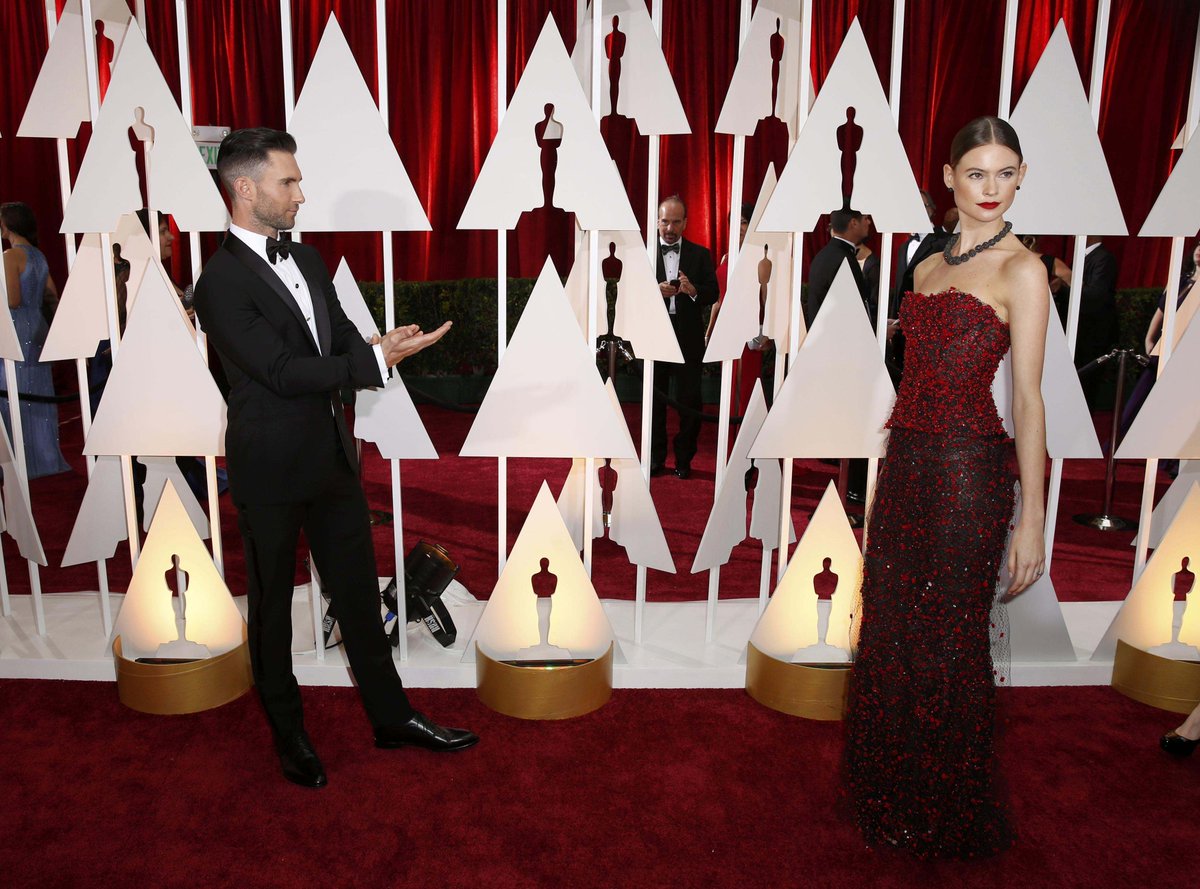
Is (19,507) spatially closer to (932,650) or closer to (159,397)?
(159,397)

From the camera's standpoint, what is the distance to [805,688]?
9.89ft

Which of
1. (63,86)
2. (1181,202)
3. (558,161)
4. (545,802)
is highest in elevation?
(63,86)

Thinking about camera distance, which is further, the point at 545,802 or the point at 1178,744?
the point at 1178,744

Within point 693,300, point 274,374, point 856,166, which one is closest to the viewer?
point 274,374

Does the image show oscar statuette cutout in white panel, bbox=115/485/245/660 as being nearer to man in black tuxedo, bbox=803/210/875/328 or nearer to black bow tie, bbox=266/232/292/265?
black bow tie, bbox=266/232/292/265

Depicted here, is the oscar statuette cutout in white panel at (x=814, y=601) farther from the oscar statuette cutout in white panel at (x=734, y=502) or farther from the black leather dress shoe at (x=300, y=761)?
the black leather dress shoe at (x=300, y=761)

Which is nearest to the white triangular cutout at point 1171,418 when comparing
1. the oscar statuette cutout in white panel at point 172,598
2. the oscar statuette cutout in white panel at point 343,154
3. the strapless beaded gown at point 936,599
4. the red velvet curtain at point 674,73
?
the strapless beaded gown at point 936,599

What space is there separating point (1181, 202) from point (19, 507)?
3966 millimetres

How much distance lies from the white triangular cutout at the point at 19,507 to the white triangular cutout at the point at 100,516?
0.85 feet

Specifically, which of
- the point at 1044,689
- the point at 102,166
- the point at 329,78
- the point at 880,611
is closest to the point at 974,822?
the point at 880,611

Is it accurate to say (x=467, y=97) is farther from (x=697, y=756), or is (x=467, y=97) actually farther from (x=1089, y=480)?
(x=697, y=756)

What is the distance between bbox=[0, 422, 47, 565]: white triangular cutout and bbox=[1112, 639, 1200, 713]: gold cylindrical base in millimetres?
3729

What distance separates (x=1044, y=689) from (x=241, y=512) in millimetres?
2660

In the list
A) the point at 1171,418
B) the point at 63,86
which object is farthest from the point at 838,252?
the point at 63,86
